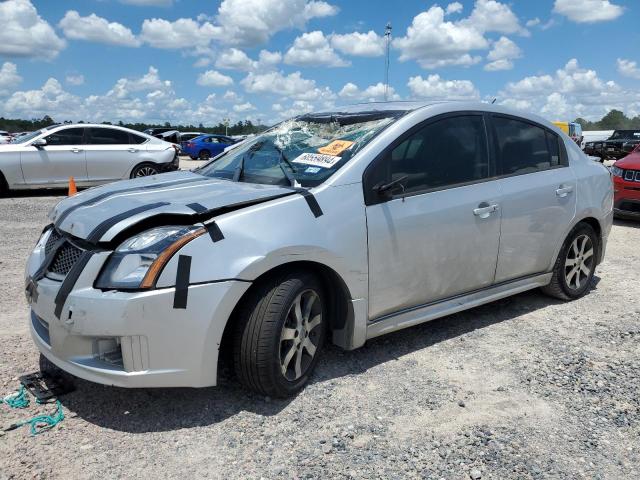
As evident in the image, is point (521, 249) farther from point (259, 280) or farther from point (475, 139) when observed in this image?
point (259, 280)

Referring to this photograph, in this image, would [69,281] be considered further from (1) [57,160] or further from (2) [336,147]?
(1) [57,160]

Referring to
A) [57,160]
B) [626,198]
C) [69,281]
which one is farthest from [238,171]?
[57,160]

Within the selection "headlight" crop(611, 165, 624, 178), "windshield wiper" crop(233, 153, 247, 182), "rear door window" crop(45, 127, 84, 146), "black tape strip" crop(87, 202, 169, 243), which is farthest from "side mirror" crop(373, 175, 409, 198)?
"rear door window" crop(45, 127, 84, 146)

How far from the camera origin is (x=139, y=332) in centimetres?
263

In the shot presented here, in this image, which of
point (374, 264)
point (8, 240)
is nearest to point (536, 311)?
point (374, 264)

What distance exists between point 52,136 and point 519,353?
10.6 metres

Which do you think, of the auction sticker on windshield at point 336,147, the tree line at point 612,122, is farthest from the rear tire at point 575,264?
the tree line at point 612,122

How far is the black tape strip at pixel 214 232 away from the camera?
9.00 ft

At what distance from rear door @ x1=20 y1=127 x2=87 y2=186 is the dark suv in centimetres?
2274

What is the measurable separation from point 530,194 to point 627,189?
5989mm

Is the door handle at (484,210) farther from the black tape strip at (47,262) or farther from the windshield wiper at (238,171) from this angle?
the black tape strip at (47,262)

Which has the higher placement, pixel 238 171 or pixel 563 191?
pixel 238 171

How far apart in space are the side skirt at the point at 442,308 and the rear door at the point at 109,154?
9740 mm

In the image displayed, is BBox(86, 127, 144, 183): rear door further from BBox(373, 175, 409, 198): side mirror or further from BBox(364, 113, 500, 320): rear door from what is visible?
BBox(373, 175, 409, 198): side mirror
